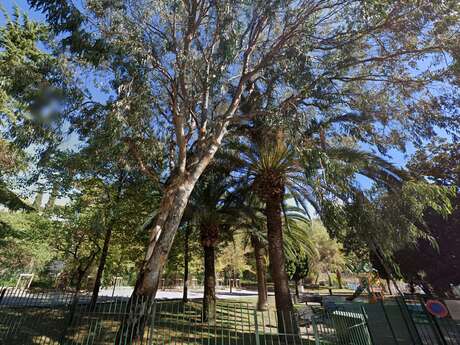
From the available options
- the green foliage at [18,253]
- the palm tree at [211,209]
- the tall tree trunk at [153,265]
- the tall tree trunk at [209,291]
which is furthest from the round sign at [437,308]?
the green foliage at [18,253]

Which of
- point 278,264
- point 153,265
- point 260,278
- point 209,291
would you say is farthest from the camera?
point 260,278

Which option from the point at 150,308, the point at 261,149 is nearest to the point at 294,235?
the point at 261,149

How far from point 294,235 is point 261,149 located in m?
7.38

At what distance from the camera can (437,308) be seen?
21.9 feet

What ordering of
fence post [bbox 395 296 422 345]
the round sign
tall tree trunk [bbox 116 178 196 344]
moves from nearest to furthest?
1. tall tree trunk [bbox 116 178 196 344]
2. the round sign
3. fence post [bbox 395 296 422 345]

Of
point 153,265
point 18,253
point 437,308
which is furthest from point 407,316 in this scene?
point 18,253

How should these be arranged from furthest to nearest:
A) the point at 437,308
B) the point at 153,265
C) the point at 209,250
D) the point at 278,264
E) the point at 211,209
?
the point at 209,250, the point at 211,209, the point at 278,264, the point at 437,308, the point at 153,265

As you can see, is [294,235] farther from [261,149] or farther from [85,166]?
[85,166]

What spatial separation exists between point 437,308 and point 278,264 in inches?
177

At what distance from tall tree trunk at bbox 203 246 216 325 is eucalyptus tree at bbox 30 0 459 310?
5406 millimetres

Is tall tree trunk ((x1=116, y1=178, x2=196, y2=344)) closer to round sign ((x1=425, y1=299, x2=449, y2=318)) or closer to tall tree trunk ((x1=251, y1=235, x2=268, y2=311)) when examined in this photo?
round sign ((x1=425, y1=299, x2=449, y2=318))

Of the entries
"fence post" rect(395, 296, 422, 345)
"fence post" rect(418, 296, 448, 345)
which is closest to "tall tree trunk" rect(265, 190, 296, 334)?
"fence post" rect(395, 296, 422, 345)

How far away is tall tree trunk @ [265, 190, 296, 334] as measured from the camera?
8945 millimetres

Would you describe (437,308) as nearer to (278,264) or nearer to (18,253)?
(278,264)
